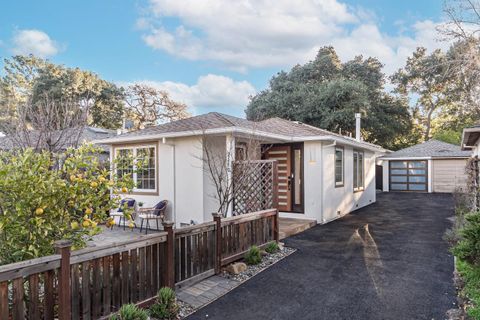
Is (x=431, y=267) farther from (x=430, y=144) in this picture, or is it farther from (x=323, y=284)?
(x=430, y=144)

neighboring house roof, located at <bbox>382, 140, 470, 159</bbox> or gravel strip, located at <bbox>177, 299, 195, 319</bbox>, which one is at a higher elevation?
neighboring house roof, located at <bbox>382, 140, 470, 159</bbox>

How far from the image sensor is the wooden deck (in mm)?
7715

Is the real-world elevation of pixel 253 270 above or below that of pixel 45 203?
below

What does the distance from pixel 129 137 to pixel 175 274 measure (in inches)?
233

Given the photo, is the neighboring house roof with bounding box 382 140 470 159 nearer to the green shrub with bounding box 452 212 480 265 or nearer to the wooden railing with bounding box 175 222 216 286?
the green shrub with bounding box 452 212 480 265

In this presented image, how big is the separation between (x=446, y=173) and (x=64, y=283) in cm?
2195

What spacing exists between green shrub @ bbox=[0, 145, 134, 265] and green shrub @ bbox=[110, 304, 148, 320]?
2.83ft

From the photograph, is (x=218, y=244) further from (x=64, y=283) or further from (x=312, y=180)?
(x=312, y=180)

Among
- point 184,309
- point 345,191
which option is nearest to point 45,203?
point 184,309

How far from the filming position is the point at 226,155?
7.64m

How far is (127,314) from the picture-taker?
10.5 feet

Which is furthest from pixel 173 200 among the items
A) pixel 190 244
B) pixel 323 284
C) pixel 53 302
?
pixel 53 302

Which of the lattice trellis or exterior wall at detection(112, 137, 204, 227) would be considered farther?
exterior wall at detection(112, 137, 204, 227)

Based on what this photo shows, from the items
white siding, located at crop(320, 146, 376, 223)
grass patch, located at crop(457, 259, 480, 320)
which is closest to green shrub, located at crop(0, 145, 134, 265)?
grass patch, located at crop(457, 259, 480, 320)
